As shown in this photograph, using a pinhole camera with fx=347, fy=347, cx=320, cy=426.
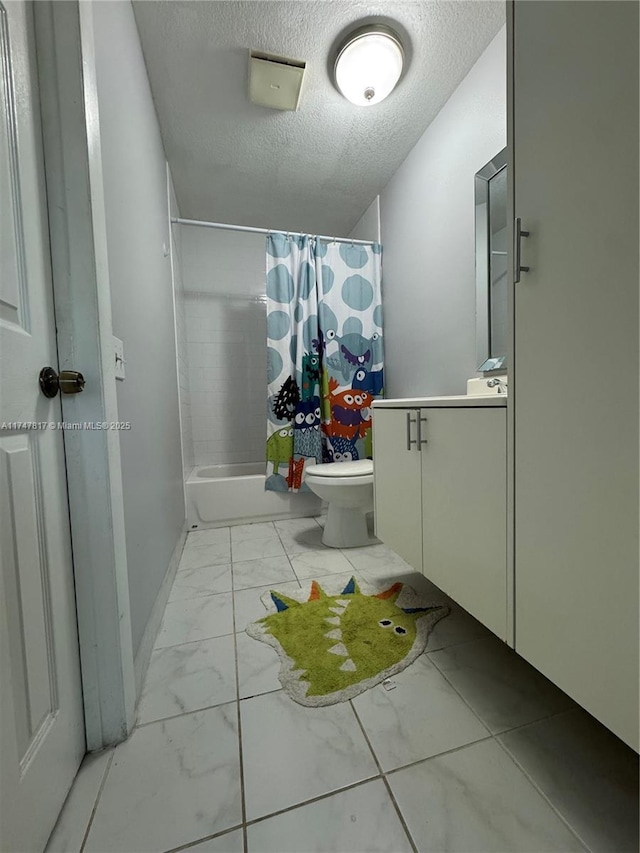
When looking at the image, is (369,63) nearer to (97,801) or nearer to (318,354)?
(318,354)

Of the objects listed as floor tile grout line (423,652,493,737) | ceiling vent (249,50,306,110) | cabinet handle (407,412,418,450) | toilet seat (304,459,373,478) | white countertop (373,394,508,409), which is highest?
ceiling vent (249,50,306,110)

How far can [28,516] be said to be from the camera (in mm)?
609

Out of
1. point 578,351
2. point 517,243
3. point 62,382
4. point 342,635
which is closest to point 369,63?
point 517,243

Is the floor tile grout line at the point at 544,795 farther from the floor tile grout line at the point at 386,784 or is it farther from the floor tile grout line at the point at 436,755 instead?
the floor tile grout line at the point at 386,784

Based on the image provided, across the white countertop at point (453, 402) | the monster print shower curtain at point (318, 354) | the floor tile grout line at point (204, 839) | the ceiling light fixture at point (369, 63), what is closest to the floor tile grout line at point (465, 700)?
the floor tile grout line at point (204, 839)

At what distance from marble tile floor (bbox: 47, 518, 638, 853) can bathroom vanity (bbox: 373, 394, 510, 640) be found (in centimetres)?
24

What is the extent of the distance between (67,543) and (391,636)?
37.3 inches

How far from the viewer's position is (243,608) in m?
1.29

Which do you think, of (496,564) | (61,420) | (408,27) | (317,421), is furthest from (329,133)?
(496,564)

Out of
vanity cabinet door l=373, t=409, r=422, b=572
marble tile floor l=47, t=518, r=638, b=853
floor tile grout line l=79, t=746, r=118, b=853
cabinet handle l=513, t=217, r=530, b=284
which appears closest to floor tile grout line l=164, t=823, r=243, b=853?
marble tile floor l=47, t=518, r=638, b=853

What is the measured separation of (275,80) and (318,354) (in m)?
1.29

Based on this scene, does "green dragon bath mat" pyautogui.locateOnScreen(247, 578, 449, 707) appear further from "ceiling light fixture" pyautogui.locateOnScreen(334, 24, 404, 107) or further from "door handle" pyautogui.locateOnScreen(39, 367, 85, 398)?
"ceiling light fixture" pyautogui.locateOnScreen(334, 24, 404, 107)

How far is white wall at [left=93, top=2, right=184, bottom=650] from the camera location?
3.10 feet

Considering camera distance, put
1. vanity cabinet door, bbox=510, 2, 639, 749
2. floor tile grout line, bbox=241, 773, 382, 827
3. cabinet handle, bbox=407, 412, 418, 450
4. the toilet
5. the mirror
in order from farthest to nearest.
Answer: the toilet
the mirror
cabinet handle, bbox=407, 412, 418, 450
floor tile grout line, bbox=241, 773, 382, 827
vanity cabinet door, bbox=510, 2, 639, 749
